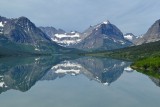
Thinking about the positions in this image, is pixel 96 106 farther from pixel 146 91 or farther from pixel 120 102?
pixel 146 91

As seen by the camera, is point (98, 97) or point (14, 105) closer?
point (14, 105)

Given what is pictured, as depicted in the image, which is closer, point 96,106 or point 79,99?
point 96,106

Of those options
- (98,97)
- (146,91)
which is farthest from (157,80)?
(98,97)

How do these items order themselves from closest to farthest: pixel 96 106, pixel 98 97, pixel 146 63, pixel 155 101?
pixel 96 106
pixel 155 101
pixel 98 97
pixel 146 63

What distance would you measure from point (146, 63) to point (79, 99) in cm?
8381

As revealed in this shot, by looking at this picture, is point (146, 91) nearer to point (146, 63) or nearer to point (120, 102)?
point (120, 102)

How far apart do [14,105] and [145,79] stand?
66.0 m

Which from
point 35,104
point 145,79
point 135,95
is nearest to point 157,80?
point 145,79

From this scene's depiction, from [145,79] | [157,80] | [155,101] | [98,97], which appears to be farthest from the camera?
[145,79]

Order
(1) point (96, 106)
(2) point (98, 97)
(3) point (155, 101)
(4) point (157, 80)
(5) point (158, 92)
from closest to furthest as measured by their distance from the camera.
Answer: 1. (1) point (96, 106)
2. (3) point (155, 101)
3. (2) point (98, 97)
4. (5) point (158, 92)
5. (4) point (157, 80)

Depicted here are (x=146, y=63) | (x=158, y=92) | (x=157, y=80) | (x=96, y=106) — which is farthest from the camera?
(x=146, y=63)

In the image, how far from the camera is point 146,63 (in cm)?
15688

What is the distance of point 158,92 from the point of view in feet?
306

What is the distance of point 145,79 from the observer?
410ft
